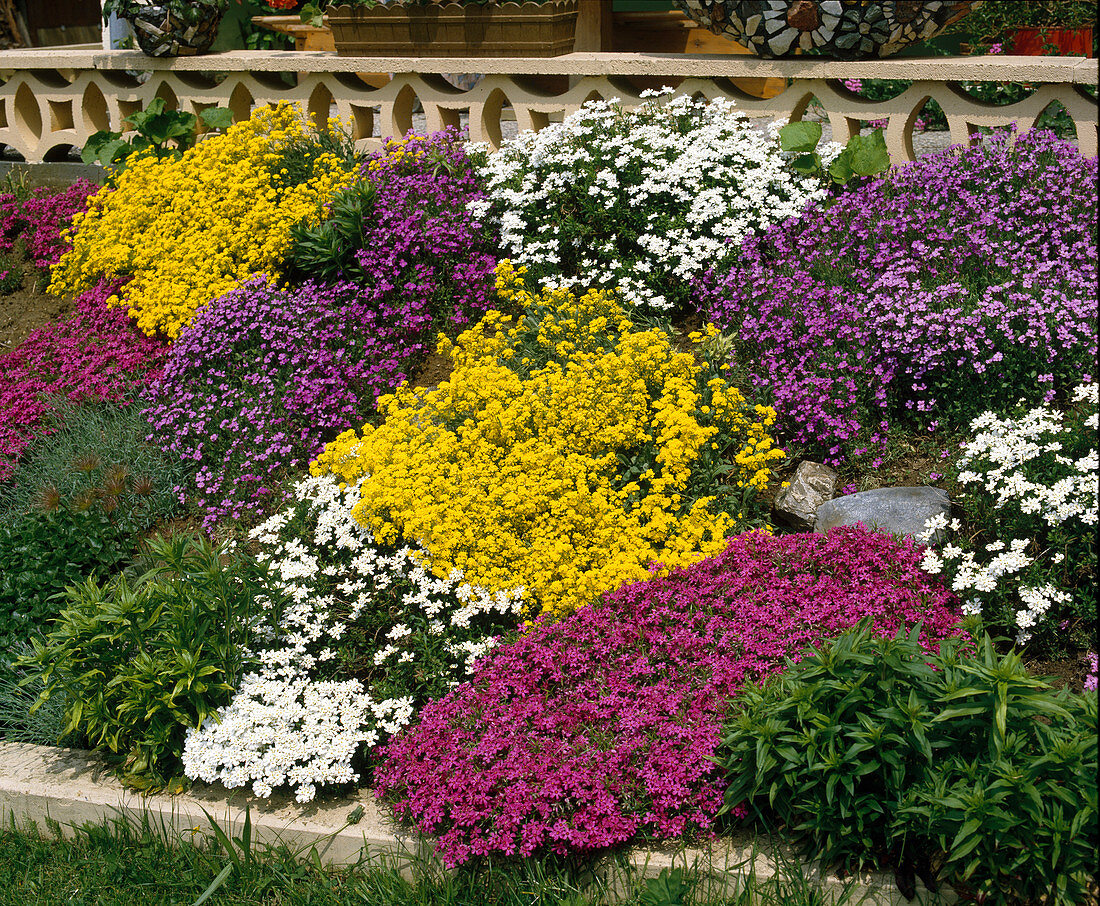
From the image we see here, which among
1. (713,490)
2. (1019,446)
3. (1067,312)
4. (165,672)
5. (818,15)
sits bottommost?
(165,672)

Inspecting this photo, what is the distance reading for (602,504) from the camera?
410 centimetres

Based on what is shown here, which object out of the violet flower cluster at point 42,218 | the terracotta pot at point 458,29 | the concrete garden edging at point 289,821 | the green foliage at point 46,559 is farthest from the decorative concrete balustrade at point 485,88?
the concrete garden edging at point 289,821

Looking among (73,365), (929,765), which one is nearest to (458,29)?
(73,365)

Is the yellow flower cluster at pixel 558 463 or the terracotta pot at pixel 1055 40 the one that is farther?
the terracotta pot at pixel 1055 40

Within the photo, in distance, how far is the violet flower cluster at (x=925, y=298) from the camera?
4199 mm

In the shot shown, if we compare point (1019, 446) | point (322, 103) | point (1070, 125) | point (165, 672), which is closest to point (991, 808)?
point (1019, 446)

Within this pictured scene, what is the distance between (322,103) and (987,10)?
706cm

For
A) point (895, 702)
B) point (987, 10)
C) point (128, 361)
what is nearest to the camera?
point (895, 702)

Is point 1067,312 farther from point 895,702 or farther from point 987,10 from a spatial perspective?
point 987,10

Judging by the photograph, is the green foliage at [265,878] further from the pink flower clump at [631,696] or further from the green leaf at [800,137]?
the green leaf at [800,137]

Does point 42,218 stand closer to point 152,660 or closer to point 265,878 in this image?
point 152,660

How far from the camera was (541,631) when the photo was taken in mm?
3709

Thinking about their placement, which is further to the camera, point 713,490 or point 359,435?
point 359,435

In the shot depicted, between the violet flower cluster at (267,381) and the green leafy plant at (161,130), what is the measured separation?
104 inches
